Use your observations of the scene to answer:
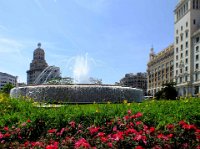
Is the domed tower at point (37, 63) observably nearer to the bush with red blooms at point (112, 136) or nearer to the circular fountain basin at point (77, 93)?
the circular fountain basin at point (77, 93)

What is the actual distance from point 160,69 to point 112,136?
96579 millimetres

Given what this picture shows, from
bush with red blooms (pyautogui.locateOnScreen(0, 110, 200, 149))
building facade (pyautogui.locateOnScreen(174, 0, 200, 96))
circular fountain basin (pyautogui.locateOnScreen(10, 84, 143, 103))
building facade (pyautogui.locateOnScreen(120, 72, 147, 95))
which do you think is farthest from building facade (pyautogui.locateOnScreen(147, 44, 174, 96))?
bush with red blooms (pyautogui.locateOnScreen(0, 110, 200, 149))

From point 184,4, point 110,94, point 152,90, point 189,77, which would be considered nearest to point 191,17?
Answer: point 184,4

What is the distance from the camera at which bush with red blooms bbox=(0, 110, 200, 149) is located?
5254 millimetres

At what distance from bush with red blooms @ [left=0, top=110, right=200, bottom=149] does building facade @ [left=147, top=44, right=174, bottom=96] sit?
84.3 m

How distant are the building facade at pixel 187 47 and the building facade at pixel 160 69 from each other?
9858mm

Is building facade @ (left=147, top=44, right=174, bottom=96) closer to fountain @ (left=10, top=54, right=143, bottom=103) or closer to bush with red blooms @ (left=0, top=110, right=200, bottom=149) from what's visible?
fountain @ (left=10, top=54, right=143, bottom=103)

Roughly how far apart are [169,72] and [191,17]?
70.3 ft

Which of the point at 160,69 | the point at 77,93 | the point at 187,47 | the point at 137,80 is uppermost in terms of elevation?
the point at 187,47

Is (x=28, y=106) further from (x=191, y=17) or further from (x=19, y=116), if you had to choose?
(x=191, y=17)

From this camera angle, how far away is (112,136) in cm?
582

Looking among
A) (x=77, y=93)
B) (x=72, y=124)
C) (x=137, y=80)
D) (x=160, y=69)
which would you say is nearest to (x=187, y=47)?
(x=160, y=69)

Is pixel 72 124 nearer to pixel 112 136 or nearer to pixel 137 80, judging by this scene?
pixel 112 136

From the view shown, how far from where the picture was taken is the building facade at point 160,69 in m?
90.7
